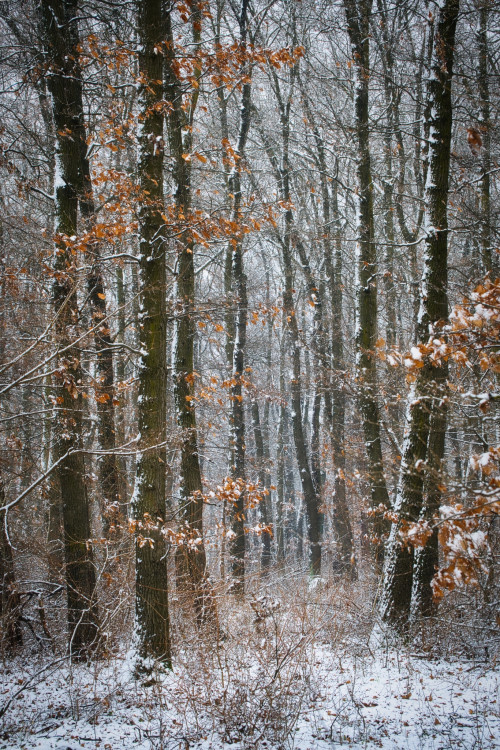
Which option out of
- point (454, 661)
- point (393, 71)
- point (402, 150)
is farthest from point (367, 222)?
point (454, 661)

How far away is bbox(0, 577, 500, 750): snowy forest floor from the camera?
420cm

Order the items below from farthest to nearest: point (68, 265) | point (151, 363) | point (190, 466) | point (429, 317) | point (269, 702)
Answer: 1. point (190, 466)
2. point (429, 317)
3. point (68, 265)
4. point (151, 363)
5. point (269, 702)

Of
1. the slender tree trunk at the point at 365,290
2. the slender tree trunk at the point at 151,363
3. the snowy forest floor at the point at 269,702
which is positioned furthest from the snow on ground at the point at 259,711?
the slender tree trunk at the point at 365,290

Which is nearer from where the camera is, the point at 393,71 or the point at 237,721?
the point at 237,721

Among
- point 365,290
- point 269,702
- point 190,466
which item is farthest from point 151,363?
point 365,290

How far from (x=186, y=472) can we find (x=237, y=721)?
4.16 meters

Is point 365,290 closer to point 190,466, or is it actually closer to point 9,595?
point 190,466

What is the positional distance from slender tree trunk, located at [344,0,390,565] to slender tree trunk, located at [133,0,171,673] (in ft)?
12.9

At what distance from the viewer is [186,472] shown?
8.06 meters

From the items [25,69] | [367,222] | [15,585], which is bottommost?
[15,585]

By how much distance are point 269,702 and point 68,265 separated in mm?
5331

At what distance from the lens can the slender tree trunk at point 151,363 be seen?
5.29 m

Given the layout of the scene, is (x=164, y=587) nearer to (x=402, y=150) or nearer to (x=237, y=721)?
(x=237, y=721)

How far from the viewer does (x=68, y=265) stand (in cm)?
602
